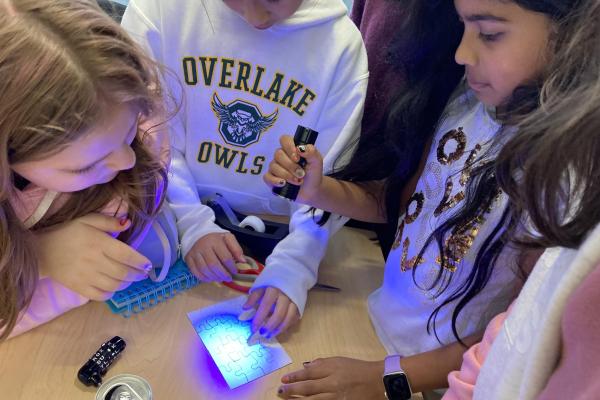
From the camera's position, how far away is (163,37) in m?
0.90

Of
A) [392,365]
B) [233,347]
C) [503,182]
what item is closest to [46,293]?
[233,347]

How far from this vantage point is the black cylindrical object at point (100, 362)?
0.68 m

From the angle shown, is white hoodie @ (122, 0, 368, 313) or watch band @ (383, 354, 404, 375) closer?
watch band @ (383, 354, 404, 375)

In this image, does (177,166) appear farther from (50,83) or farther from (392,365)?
(392,365)

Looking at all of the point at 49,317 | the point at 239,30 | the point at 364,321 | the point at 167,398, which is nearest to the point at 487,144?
the point at 364,321

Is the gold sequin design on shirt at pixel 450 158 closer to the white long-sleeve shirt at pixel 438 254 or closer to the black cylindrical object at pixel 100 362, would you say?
the white long-sleeve shirt at pixel 438 254

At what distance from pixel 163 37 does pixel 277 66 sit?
0.22m

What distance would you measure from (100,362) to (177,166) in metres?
0.44

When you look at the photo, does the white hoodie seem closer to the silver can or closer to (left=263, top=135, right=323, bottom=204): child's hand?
(left=263, top=135, right=323, bottom=204): child's hand

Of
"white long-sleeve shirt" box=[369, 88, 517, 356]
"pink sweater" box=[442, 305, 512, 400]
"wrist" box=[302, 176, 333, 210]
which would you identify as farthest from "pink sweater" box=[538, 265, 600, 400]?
"wrist" box=[302, 176, 333, 210]

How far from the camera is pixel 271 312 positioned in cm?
81

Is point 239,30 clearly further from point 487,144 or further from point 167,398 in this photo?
point 167,398

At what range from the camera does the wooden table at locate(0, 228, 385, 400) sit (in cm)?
68

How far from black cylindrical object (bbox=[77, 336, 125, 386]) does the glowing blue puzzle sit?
12cm
